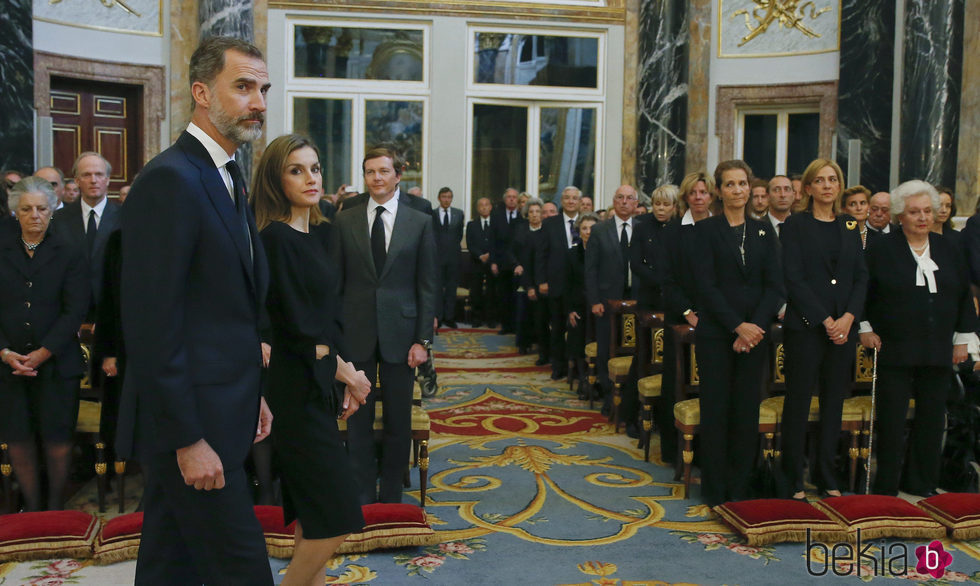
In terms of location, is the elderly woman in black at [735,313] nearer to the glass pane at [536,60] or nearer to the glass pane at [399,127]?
the glass pane at [399,127]

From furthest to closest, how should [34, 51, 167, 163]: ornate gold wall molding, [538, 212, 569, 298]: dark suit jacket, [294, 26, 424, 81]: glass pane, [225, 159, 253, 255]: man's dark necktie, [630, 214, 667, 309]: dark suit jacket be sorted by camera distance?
[294, 26, 424, 81]: glass pane
[34, 51, 167, 163]: ornate gold wall molding
[538, 212, 569, 298]: dark suit jacket
[630, 214, 667, 309]: dark suit jacket
[225, 159, 253, 255]: man's dark necktie

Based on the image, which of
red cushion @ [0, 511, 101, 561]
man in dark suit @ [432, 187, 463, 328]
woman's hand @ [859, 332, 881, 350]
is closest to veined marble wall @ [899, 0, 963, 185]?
man in dark suit @ [432, 187, 463, 328]

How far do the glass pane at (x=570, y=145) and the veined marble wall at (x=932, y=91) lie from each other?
15.8 feet

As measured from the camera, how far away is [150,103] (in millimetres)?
11383

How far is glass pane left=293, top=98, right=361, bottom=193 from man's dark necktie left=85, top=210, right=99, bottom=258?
24.8 ft

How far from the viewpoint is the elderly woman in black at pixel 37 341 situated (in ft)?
14.1

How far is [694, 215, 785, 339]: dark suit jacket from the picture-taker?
4.68m

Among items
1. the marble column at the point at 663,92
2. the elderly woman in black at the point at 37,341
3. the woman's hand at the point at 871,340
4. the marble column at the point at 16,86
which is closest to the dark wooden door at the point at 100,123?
the marble column at the point at 16,86

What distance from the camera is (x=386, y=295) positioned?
4.39m

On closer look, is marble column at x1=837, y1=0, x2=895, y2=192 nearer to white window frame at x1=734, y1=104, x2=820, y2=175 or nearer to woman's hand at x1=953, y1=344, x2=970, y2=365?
white window frame at x1=734, y1=104, x2=820, y2=175

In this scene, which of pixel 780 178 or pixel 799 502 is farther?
pixel 780 178

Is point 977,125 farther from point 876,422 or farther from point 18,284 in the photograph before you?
point 18,284

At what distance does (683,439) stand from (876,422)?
1043 millimetres

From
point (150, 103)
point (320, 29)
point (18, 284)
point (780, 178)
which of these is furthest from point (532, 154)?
point (18, 284)
